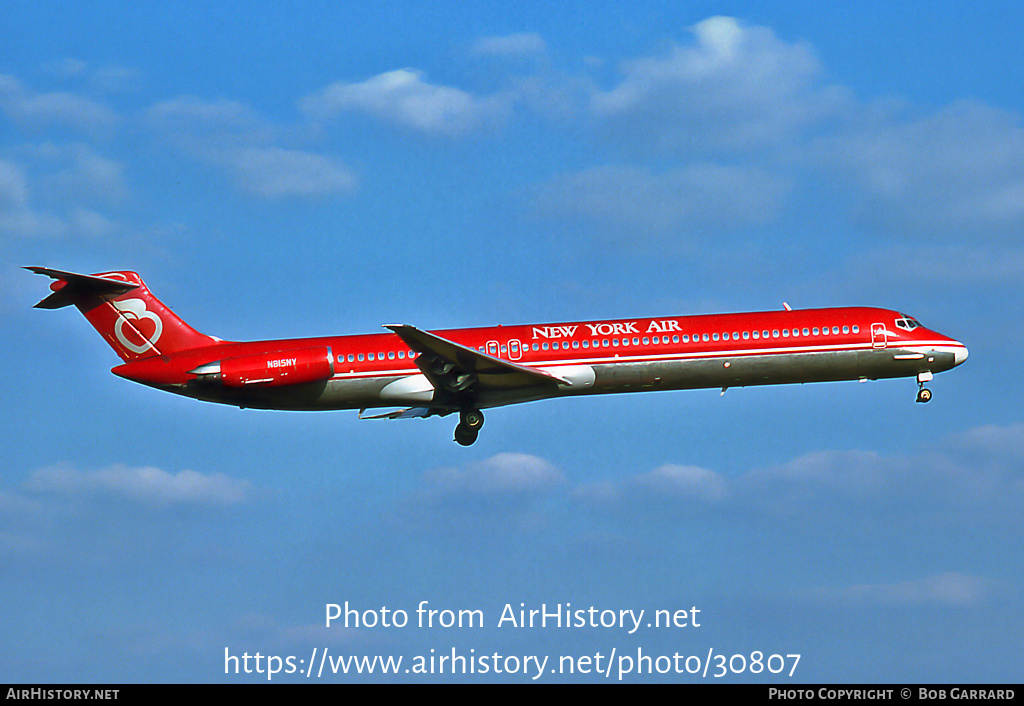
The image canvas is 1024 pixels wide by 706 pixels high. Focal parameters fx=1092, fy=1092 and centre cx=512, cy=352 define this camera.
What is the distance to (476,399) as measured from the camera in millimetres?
40625

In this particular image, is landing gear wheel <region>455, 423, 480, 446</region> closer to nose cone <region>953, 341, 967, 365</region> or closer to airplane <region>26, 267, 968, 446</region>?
airplane <region>26, 267, 968, 446</region>

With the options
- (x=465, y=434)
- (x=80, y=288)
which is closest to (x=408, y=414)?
(x=465, y=434)

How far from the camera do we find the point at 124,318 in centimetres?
4088

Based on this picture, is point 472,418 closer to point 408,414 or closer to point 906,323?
point 408,414

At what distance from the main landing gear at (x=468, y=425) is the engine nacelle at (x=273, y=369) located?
5.26 metres

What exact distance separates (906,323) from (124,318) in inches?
1157

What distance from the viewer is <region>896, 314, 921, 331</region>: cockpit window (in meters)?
41.0

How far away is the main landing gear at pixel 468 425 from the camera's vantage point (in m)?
41.0

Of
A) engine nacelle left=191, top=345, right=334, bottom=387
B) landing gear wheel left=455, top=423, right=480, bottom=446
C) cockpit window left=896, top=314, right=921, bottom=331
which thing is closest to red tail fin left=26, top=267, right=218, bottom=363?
engine nacelle left=191, top=345, right=334, bottom=387

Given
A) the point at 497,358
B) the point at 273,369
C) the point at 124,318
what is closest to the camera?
the point at 273,369

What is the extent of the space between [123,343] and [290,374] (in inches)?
272

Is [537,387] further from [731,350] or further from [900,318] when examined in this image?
[900,318]

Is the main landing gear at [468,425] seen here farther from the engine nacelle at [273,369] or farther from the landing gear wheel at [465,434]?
the engine nacelle at [273,369]

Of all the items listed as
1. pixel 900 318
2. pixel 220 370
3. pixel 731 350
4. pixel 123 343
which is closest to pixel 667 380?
pixel 731 350
